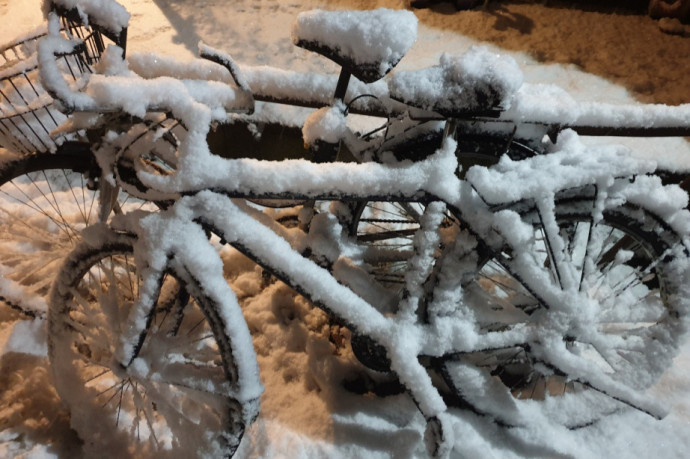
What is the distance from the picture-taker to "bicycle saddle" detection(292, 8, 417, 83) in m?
1.40

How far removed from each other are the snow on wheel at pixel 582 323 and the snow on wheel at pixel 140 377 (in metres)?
1.11

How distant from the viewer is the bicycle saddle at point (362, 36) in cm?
140

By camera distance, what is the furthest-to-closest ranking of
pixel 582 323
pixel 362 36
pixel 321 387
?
pixel 321 387 < pixel 582 323 < pixel 362 36

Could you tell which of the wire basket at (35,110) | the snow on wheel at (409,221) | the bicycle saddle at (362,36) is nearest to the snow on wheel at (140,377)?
the wire basket at (35,110)

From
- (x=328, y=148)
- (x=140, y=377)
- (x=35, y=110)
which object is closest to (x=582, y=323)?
(x=328, y=148)

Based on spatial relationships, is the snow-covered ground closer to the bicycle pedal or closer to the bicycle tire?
the bicycle pedal

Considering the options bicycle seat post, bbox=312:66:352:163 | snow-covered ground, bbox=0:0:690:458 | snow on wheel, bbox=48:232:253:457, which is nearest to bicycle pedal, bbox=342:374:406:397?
snow-covered ground, bbox=0:0:690:458

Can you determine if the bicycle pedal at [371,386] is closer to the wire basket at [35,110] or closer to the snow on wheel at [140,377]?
the snow on wheel at [140,377]

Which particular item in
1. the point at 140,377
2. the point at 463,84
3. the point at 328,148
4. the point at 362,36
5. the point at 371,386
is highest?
the point at 362,36

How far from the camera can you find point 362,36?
1.42m

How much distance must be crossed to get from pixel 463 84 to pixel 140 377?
1.76 meters

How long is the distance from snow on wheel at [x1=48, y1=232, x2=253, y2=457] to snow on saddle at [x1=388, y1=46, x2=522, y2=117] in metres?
1.11

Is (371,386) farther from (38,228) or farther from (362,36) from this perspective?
(38,228)

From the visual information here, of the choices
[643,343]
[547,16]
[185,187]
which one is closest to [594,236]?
[643,343]
